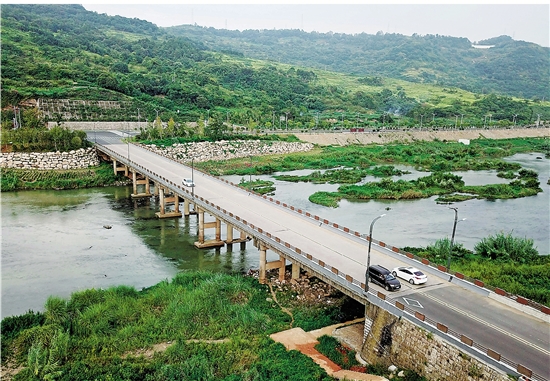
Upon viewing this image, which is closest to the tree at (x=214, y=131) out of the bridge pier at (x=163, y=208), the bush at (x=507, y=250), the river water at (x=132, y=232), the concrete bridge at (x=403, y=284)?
the river water at (x=132, y=232)

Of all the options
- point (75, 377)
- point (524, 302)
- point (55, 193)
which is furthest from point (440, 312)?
point (55, 193)

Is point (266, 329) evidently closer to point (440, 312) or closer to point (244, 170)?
point (440, 312)

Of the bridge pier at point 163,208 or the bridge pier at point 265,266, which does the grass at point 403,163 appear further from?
the bridge pier at point 265,266

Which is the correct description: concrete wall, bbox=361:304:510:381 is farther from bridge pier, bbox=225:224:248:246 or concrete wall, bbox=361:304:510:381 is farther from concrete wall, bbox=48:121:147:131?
concrete wall, bbox=48:121:147:131

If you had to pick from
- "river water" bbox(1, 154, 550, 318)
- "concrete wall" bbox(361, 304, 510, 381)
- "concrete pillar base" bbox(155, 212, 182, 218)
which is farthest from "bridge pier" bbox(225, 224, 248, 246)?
"concrete wall" bbox(361, 304, 510, 381)

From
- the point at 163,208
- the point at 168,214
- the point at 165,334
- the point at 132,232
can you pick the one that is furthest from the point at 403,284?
the point at 163,208
